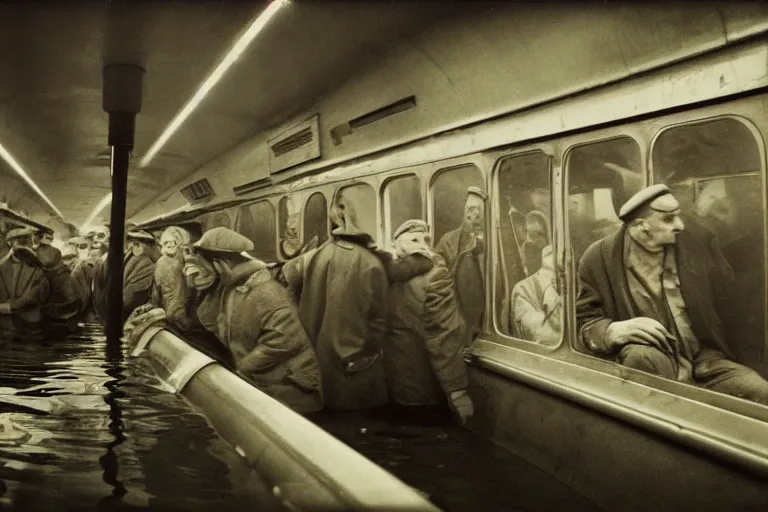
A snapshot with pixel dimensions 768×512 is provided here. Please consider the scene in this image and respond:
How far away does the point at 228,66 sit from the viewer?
2.92m

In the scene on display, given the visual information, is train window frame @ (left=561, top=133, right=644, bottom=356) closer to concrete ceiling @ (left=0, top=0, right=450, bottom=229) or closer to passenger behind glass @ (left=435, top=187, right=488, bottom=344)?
passenger behind glass @ (left=435, top=187, right=488, bottom=344)

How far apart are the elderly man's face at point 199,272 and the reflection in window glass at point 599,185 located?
5.43 feet

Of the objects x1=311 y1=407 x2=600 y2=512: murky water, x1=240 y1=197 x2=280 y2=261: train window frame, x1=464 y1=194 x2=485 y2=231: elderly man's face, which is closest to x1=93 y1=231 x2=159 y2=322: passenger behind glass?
x1=240 y1=197 x2=280 y2=261: train window frame

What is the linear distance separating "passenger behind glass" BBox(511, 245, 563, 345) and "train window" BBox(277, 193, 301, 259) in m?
1.04

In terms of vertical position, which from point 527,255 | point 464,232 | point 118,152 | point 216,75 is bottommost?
point 527,255

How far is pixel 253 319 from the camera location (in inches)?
120

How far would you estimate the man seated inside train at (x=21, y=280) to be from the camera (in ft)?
10.9

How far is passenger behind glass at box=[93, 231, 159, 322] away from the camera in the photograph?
332 centimetres

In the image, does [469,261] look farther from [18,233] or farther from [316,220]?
[18,233]

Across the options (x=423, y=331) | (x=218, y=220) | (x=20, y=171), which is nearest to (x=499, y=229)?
(x=423, y=331)

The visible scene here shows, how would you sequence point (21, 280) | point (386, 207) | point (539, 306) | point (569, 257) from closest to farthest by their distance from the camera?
point (569, 257), point (539, 306), point (386, 207), point (21, 280)

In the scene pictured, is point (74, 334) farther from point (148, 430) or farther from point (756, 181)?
point (756, 181)

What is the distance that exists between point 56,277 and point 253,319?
1.24m

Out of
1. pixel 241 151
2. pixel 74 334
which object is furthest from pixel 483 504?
pixel 74 334
